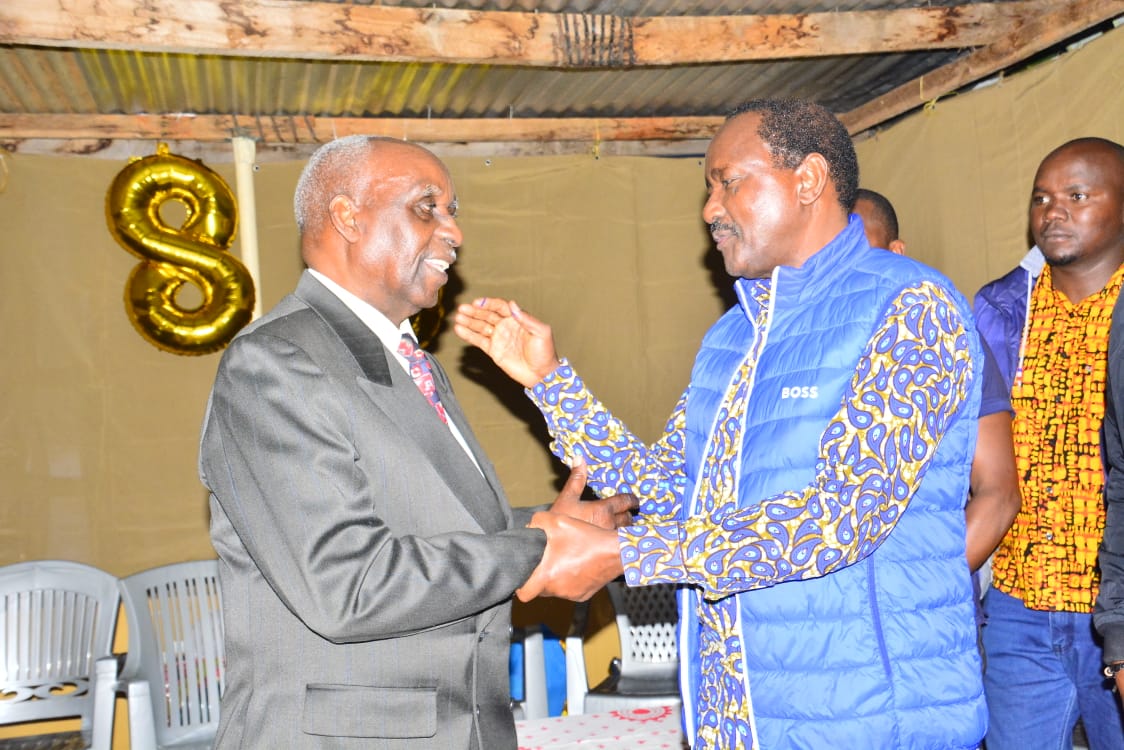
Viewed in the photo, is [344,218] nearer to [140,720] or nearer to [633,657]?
[140,720]

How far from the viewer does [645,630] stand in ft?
16.3

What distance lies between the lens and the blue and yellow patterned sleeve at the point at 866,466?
1709 millimetres

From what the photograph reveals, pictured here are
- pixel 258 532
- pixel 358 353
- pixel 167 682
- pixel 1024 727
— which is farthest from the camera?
pixel 167 682

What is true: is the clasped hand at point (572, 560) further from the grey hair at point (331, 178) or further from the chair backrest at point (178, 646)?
the chair backrest at point (178, 646)

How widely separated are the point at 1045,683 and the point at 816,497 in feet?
5.49

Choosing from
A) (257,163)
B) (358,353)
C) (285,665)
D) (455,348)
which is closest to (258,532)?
Answer: (285,665)

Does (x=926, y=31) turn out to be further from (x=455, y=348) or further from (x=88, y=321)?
(x=88, y=321)

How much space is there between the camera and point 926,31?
491 centimetres

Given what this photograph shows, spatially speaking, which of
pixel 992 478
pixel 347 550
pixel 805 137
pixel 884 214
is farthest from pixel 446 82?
pixel 347 550

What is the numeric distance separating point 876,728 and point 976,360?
26.0 inches

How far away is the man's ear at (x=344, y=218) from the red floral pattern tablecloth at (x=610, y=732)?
1328 mm

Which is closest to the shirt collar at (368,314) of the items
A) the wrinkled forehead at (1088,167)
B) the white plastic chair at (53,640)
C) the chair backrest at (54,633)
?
the wrinkled forehead at (1088,167)

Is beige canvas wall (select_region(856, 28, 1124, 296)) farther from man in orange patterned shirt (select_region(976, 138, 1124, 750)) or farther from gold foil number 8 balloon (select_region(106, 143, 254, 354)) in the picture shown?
gold foil number 8 balloon (select_region(106, 143, 254, 354))

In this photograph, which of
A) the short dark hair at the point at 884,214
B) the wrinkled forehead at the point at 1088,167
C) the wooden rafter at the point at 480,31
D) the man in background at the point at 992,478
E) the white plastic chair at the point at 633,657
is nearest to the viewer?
the man in background at the point at 992,478
